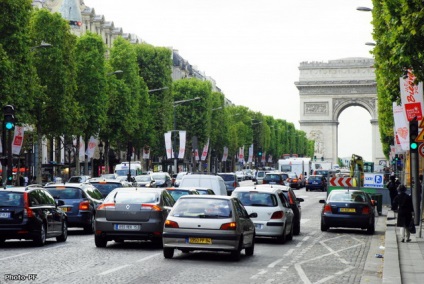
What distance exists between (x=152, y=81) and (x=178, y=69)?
73059mm

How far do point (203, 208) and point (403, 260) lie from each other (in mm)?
4585

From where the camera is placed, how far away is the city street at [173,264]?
699 inches

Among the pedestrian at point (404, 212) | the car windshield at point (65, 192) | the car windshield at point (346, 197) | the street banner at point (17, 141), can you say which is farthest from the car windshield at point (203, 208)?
the street banner at point (17, 141)

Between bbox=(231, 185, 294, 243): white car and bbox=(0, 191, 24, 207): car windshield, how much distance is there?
6065 millimetres

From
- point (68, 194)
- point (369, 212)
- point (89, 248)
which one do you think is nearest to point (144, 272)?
point (89, 248)

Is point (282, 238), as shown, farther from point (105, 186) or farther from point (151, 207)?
point (105, 186)

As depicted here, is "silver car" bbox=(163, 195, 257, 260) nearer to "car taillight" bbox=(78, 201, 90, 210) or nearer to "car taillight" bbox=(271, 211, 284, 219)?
"car taillight" bbox=(271, 211, 284, 219)

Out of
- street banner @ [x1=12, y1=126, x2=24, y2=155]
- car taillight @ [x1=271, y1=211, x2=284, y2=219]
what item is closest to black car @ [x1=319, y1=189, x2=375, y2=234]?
car taillight @ [x1=271, y1=211, x2=284, y2=219]

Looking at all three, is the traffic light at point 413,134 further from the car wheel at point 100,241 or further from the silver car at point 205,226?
the silver car at point 205,226

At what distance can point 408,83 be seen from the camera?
1187 inches

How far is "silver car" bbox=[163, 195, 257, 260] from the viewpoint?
2105cm

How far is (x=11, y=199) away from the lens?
24594 millimetres

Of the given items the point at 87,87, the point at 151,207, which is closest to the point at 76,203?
the point at 151,207

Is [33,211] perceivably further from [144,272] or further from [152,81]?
[152,81]
